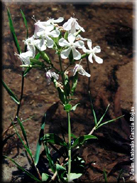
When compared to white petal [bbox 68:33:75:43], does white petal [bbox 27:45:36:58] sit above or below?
below

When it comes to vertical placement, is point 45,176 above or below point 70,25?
below

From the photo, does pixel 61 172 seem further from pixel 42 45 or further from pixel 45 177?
pixel 42 45

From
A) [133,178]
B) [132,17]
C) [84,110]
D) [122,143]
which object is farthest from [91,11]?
[133,178]

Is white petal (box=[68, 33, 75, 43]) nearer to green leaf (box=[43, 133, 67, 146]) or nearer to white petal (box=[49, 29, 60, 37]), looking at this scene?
white petal (box=[49, 29, 60, 37])

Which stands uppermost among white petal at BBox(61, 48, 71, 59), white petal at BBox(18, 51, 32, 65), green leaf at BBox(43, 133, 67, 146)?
white petal at BBox(61, 48, 71, 59)

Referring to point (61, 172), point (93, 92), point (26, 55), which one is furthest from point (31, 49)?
point (93, 92)

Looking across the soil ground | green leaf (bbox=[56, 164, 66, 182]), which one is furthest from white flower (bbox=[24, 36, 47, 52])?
green leaf (bbox=[56, 164, 66, 182])

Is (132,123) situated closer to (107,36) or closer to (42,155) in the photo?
(42,155)

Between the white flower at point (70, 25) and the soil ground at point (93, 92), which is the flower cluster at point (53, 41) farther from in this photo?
the soil ground at point (93, 92)
